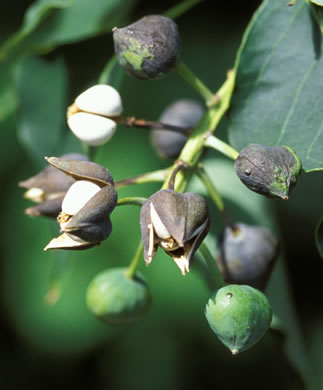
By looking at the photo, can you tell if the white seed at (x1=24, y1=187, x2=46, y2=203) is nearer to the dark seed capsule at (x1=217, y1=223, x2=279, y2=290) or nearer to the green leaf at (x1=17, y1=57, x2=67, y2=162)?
the dark seed capsule at (x1=217, y1=223, x2=279, y2=290)

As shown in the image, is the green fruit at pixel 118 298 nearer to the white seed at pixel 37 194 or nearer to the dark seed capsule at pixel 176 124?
the white seed at pixel 37 194

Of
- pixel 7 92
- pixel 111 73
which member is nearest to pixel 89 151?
pixel 111 73

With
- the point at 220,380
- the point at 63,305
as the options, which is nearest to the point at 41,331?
the point at 63,305

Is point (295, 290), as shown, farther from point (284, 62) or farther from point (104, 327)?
point (284, 62)

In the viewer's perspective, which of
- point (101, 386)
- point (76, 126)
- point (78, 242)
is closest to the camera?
point (78, 242)

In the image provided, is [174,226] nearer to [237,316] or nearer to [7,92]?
[237,316]

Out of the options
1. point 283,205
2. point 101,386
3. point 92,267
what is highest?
point 283,205

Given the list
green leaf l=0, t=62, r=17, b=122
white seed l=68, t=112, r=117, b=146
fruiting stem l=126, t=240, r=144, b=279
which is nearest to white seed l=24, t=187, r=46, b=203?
white seed l=68, t=112, r=117, b=146
